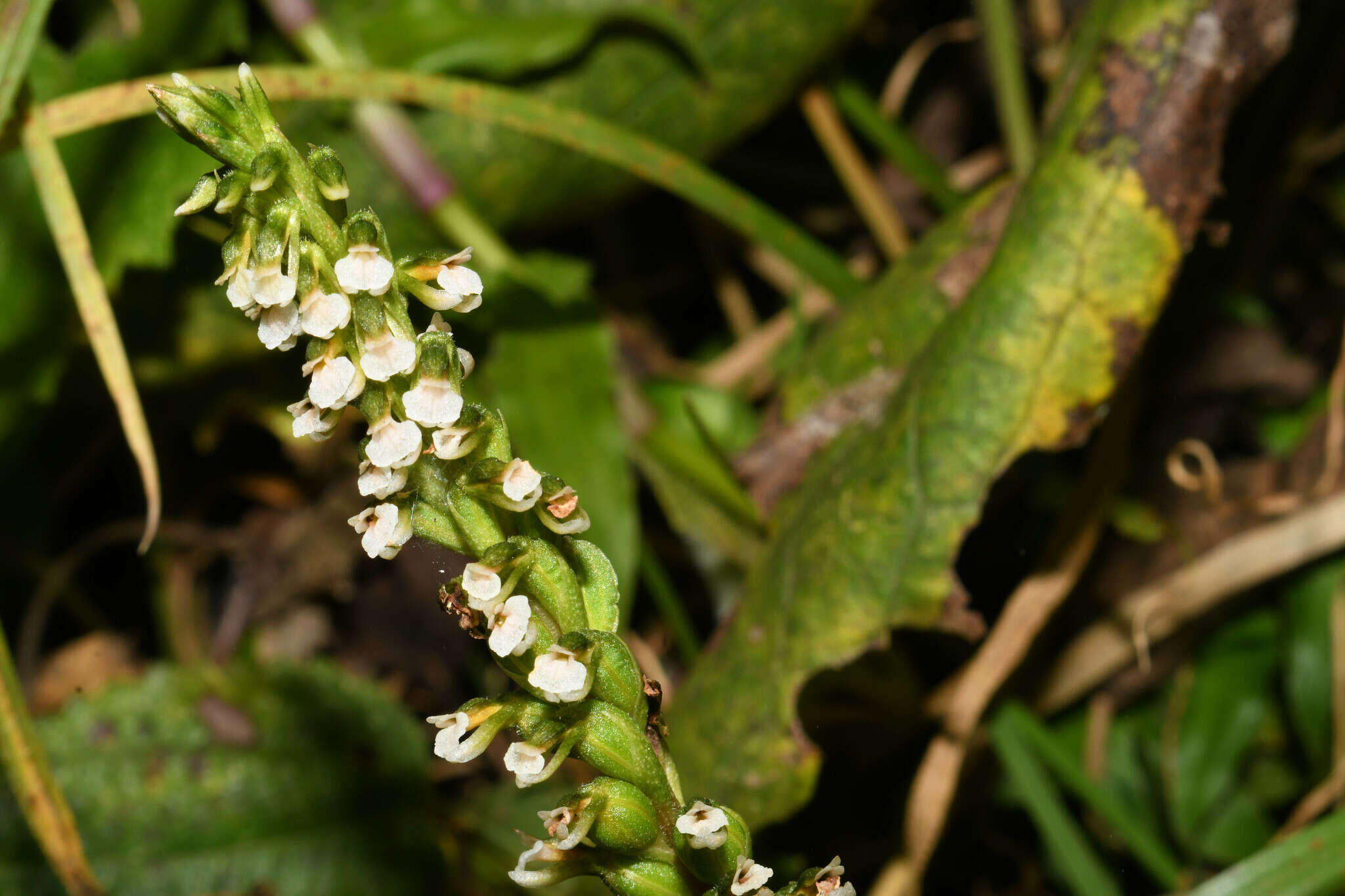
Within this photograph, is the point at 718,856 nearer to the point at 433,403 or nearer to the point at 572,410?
the point at 433,403

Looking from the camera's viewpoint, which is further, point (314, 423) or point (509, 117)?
point (509, 117)

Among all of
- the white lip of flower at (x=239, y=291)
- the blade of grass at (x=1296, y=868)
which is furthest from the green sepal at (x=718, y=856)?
the blade of grass at (x=1296, y=868)

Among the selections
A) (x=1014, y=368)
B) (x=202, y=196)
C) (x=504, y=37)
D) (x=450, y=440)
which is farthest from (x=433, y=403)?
(x=504, y=37)

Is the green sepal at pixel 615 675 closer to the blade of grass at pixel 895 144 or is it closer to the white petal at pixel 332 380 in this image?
the white petal at pixel 332 380

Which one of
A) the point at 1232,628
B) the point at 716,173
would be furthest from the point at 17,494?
the point at 1232,628

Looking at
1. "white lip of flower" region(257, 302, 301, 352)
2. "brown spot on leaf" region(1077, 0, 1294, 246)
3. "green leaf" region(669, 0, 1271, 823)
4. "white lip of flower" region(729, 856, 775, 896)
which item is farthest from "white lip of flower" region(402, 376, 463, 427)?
"brown spot on leaf" region(1077, 0, 1294, 246)
